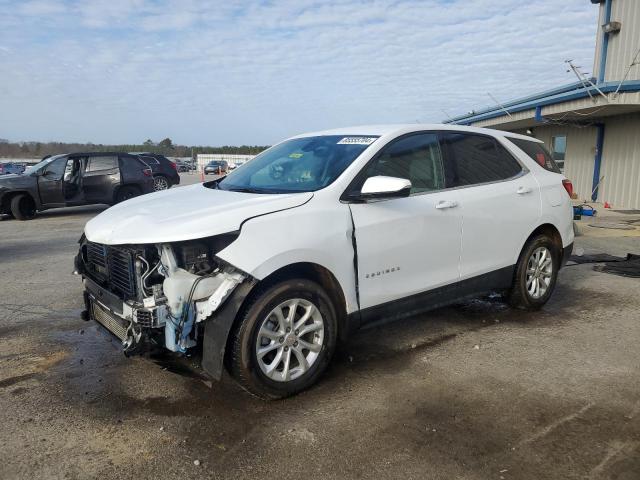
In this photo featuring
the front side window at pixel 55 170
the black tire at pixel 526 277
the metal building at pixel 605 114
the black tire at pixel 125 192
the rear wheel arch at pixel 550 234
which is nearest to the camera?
the black tire at pixel 526 277

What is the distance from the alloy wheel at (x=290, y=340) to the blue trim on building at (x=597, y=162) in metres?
15.3

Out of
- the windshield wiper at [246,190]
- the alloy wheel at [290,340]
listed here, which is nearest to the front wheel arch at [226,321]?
the alloy wheel at [290,340]

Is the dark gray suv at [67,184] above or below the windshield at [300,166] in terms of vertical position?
below

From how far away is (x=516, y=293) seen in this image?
5.32 metres

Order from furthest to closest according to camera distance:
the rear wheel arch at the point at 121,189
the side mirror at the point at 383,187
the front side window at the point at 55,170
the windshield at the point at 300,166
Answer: the rear wheel arch at the point at 121,189 → the front side window at the point at 55,170 → the windshield at the point at 300,166 → the side mirror at the point at 383,187

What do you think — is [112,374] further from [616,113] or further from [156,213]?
[616,113]

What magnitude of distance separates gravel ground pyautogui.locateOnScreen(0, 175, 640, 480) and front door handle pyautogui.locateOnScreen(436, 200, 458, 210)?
117 cm

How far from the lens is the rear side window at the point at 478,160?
4.70m

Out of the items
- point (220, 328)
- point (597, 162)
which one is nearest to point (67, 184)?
point (220, 328)

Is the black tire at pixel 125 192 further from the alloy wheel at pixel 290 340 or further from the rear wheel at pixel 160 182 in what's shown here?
the alloy wheel at pixel 290 340

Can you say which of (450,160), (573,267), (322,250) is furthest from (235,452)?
(573,267)

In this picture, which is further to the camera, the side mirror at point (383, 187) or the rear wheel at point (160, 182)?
the rear wheel at point (160, 182)

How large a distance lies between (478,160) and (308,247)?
7.13 ft

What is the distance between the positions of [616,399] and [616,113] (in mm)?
13537
